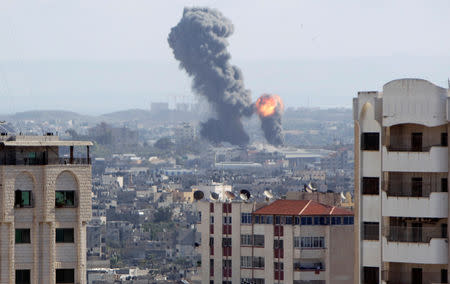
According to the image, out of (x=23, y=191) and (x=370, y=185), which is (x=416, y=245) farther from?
(x=23, y=191)

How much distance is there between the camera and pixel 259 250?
220 ft

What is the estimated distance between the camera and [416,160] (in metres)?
33.2

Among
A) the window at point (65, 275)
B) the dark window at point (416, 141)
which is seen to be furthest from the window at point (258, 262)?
the dark window at point (416, 141)

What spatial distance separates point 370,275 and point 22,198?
9.18 meters

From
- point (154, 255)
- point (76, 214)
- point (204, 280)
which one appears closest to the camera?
point (76, 214)

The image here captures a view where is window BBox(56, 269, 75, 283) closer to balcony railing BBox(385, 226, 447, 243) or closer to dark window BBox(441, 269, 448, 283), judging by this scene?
balcony railing BBox(385, 226, 447, 243)

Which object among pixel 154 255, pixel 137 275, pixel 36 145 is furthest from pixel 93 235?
pixel 36 145

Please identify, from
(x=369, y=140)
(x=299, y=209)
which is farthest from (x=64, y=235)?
(x=299, y=209)

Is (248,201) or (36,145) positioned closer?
(36,145)

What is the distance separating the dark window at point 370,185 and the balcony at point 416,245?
105 centimetres

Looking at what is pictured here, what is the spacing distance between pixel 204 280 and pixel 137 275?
267ft

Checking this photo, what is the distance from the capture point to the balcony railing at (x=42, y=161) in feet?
129

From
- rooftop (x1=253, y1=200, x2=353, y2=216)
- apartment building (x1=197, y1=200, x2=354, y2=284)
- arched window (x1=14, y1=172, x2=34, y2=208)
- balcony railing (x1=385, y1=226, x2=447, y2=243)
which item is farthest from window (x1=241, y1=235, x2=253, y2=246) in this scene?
balcony railing (x1=385, y1=226, x2=447, y2=243)

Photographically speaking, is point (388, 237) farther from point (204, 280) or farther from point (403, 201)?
point (204, 280)
